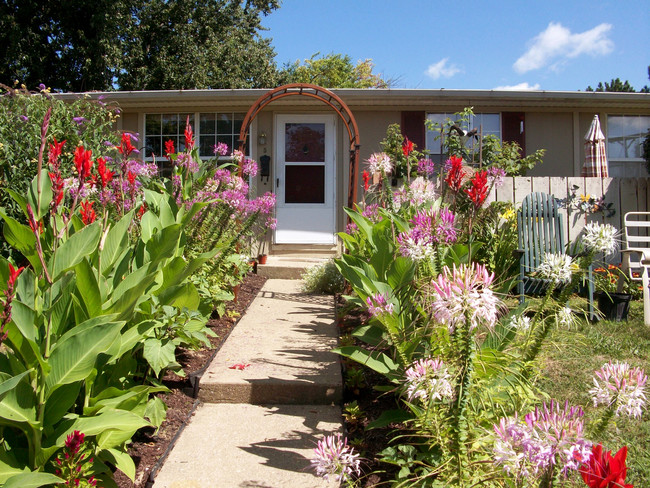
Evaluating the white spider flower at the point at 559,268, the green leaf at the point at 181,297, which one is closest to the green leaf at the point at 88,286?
the green leaf at the point at 181,297

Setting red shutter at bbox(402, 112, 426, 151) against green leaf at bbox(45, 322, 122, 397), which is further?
red shutter at bbox(402, 112, 426, 151)

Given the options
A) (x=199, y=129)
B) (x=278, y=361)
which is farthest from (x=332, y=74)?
(x=278, y=361)

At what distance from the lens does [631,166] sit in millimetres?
10422

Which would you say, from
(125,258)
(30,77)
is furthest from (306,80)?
(125,258)

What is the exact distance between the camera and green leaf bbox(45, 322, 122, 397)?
6.70 ft

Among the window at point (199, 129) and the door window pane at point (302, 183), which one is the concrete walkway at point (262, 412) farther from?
the window at point (199, 129)

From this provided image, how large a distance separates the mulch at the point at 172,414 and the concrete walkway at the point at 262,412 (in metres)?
0.06

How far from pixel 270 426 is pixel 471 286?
201 centimetres

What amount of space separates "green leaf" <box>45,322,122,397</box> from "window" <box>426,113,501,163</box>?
8552 mm

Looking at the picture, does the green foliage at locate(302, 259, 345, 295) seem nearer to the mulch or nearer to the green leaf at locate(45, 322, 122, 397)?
the mulch

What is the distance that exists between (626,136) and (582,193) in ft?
12.8

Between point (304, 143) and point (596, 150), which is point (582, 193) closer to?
point (596, 150)

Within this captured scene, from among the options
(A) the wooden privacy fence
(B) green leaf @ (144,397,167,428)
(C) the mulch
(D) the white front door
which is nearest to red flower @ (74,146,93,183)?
(B) green leaf @ (144,397,167,428)

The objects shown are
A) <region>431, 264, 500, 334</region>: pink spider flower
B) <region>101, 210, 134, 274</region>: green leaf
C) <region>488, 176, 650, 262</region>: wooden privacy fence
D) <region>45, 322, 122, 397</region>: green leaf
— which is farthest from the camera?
<region>488, 176, 650, 262</region>: wooden privacy fence
